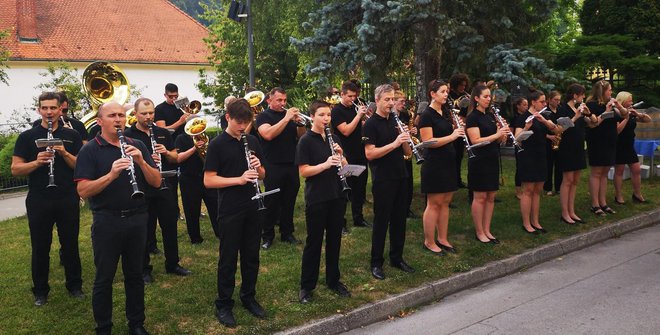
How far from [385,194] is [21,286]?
427 cm

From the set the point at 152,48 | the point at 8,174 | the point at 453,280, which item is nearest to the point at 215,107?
the point at 152,48

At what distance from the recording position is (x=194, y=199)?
26.1 ft

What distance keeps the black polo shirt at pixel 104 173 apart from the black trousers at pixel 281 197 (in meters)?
3.01

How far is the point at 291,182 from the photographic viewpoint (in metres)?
7.82

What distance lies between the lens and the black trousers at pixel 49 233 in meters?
5.79

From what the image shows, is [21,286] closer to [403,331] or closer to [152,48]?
[403,331]

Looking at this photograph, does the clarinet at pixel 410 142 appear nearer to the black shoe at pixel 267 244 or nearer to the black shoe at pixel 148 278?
the black shoe at pixel 267 244

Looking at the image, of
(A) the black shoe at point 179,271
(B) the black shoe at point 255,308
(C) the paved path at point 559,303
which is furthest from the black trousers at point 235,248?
(A) the black shoe at point 179,271

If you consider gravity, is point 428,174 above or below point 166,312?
above

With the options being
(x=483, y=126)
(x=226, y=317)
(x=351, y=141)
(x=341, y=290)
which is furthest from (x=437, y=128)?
(x=226, y=317)

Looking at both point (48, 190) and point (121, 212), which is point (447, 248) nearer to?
point (121, 212)

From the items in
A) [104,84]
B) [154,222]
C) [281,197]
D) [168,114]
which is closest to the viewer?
[154,222]

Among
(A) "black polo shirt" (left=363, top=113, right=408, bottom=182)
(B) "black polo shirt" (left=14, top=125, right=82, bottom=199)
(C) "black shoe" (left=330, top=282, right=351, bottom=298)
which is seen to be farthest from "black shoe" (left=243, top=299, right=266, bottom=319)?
(B) "black polo shirt" (left=14, top=125, right=82, bottom=199)

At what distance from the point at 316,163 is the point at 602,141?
235 inches
